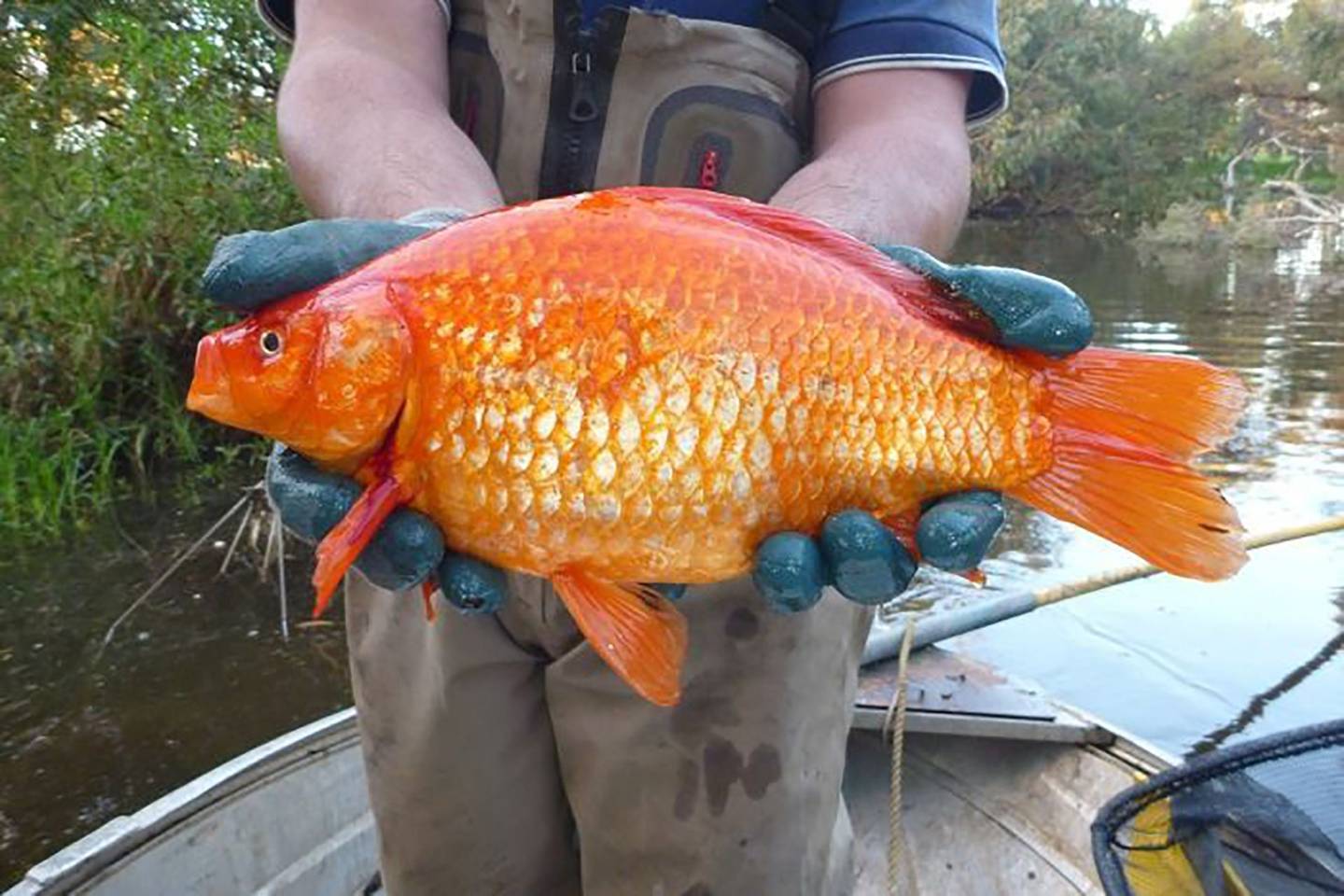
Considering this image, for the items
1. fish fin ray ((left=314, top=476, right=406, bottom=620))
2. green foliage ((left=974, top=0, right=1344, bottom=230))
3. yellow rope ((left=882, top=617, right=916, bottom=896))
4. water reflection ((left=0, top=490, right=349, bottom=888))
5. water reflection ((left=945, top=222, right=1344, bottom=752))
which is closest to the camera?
fish fin ray ((left=314, top=476, right=406, bottom=620))

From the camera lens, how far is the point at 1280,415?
9781mm

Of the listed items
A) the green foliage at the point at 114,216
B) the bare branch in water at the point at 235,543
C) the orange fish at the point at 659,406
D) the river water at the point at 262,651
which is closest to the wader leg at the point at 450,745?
the orange fish at the point at 659,406

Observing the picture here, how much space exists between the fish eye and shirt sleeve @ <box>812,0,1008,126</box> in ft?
4.01

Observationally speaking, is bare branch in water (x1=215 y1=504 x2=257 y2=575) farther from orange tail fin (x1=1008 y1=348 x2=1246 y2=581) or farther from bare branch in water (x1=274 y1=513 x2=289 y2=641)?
orange tail fin (x1=1008 y1=348 x2=1246 y2=581)

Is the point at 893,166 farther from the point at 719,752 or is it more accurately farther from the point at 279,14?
the point at 279,14

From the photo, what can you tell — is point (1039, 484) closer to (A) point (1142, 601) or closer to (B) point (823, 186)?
(B) point (823, 186)

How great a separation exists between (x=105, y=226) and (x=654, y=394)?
6616 mm

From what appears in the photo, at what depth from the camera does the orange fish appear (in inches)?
53.5

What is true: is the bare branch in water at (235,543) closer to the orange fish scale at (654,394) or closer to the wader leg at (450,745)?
the wader leg at (450,745)

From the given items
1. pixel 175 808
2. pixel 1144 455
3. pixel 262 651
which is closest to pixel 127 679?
pixel 262 651

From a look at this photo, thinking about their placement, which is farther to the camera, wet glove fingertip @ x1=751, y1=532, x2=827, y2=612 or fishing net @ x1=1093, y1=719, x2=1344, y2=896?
fishing net @ x1=1093, y1=719, x2=1344, y2=896

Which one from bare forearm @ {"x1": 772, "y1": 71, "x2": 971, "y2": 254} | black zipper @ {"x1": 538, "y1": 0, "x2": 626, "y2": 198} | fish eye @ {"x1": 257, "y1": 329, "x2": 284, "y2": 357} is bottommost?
fish eye @ {"x1": 257, "y1": 329, "x2": 284, "y2": 357}

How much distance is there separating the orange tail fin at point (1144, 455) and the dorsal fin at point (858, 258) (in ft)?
0.37

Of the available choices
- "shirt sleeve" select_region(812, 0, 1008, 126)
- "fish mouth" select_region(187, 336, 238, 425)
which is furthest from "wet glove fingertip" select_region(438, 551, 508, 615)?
"shirt sleeve" select_region(812, 0, 1008, 126)
